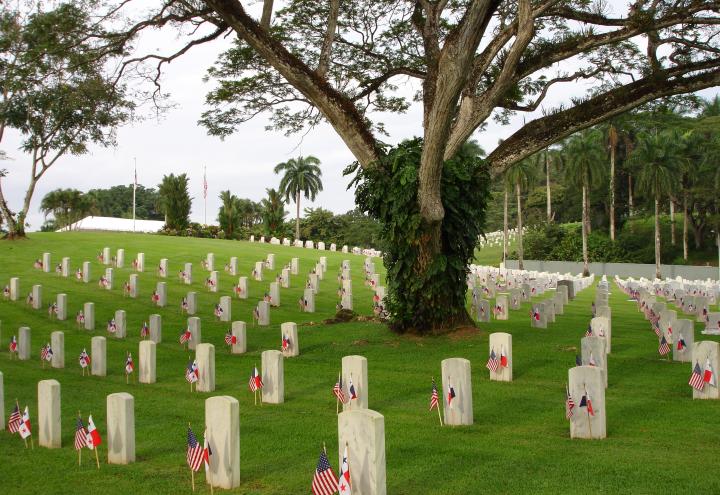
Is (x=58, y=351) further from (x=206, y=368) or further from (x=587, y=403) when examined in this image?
(x=587, y=403)

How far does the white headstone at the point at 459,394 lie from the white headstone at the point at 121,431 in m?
3.94

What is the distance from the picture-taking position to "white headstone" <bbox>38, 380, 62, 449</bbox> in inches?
368

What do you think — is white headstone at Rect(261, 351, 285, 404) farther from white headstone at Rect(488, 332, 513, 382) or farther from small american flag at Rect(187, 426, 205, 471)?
small american flag at Rect(187, 426, 205, 471)

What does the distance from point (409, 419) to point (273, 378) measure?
251 centimetres

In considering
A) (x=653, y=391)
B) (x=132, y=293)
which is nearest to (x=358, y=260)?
(x=132, y=293)

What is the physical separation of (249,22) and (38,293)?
12.5 metres

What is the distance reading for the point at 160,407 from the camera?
37.1 feet

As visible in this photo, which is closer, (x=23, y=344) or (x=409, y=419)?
(x=409, y=419)

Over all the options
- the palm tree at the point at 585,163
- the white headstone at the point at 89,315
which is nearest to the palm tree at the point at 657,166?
the palm tree at the point at 585,163

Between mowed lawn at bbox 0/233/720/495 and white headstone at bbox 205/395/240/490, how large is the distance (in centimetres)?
21

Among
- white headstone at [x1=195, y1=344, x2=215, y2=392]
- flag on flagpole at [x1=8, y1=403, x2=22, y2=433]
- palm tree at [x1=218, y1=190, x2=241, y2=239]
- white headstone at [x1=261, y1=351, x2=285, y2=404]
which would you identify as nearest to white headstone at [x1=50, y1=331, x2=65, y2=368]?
white headstone at [x1=195, y1=344, x2=215, y2=392]

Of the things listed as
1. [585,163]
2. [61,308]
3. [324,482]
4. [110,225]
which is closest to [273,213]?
[110,225]

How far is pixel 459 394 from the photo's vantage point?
960 centimetres

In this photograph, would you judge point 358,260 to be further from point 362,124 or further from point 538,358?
point 538,358
